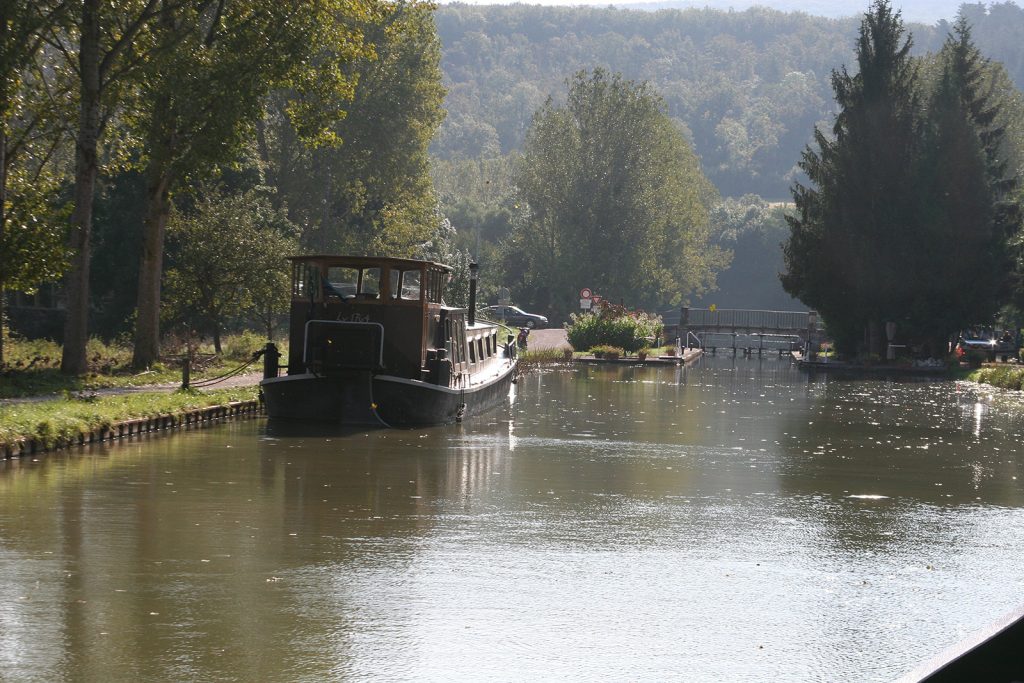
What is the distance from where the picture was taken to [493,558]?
44.5 feet

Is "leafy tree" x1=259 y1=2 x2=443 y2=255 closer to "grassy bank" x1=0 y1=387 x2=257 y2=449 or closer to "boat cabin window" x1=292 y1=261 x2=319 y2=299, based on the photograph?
"boat cabin window" x1=292 y1=261 x2=319 y2=299

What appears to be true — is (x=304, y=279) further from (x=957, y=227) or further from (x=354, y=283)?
(x=957, y=227)

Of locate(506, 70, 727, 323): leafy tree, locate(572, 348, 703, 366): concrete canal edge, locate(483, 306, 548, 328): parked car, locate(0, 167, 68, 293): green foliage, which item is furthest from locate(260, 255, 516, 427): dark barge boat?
locate(483, 306, 548, 328): parked car

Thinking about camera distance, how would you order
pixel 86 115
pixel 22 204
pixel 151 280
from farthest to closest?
pixel 151 280 < pixel 86 115 < pixel 22 204

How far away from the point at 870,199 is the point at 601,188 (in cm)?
3141

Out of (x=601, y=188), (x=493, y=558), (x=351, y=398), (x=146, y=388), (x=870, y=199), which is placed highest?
(x=601, y=188)

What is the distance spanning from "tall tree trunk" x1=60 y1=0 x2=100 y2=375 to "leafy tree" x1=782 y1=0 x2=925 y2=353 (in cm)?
4169

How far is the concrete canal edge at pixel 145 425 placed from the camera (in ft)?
66.3

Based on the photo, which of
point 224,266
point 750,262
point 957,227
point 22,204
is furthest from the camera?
point 750,262

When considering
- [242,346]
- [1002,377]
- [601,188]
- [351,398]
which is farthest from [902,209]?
[351,398]

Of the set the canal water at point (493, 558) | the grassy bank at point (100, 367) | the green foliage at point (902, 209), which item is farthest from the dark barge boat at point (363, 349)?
the green foliage at point (902, 209)

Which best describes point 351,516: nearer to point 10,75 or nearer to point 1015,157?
point 10,75

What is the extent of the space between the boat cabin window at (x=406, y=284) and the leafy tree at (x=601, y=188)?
64.4 m

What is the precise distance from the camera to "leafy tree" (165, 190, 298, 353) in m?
42.4
